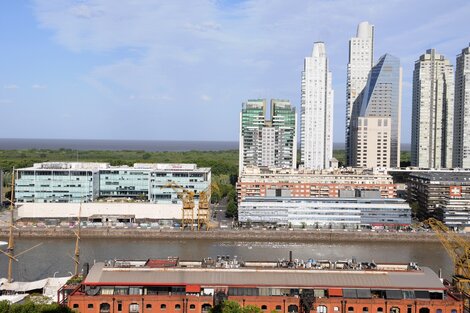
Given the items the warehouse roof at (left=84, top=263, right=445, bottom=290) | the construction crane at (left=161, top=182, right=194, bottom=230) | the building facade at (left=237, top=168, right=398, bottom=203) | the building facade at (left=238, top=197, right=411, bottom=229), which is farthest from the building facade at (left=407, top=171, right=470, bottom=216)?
the warehouse roof at (left=84, top=263, right=445, bottom=290)

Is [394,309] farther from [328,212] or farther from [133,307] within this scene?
[328,212]

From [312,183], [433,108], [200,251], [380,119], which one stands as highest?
[433,108]

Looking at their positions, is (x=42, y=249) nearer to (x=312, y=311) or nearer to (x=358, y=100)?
(x=312, y=311)

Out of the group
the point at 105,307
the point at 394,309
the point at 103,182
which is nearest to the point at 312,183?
the point at 103,182

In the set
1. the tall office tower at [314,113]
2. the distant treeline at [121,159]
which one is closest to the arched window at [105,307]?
the tall office tower at [314,113]

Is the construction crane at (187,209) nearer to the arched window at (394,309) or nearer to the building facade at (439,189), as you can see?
the building facade at (439,189)

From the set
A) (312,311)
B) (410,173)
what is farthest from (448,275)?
(410,173)

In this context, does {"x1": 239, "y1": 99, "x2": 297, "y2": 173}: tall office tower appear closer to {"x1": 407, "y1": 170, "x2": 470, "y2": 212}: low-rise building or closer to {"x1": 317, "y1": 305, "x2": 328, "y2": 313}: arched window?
{"x1": 407, "y1": 170, "x2": 470, "y2": 212}: low-rise building
